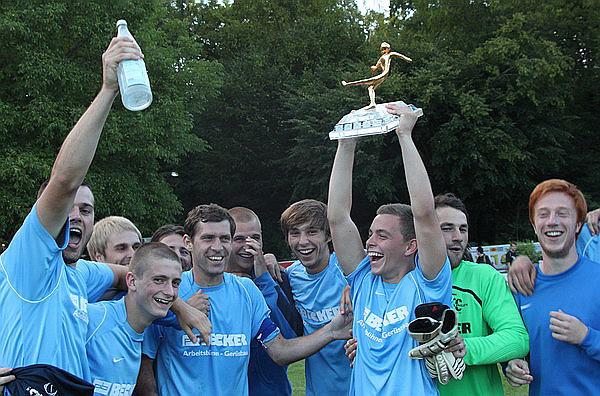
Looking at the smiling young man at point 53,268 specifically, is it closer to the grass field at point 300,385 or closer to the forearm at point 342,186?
the forearm at point 342,186

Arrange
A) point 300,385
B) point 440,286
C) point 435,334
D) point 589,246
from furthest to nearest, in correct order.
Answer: point 300,385 → point 589,246 → point 440,286 → point 435,334

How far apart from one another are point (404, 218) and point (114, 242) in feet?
7.33

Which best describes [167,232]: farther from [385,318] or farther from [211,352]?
[385,318]

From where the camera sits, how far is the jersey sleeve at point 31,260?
3.38 metres

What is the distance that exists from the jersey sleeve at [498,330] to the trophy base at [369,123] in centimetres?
106

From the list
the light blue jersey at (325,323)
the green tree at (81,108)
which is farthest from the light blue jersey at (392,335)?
the green tree at (81,108)

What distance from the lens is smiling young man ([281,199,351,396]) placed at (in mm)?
5082

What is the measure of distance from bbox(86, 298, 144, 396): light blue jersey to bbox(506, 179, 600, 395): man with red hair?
213cm

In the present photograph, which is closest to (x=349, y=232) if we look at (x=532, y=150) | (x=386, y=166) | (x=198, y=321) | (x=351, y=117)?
(x=351, y=117)

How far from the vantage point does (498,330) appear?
13.4ft

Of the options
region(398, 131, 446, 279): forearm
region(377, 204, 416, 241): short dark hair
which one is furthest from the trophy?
region(377, 204, 416, 241): short dark hair

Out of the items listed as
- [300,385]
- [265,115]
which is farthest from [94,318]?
[265,115]

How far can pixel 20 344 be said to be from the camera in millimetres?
3455

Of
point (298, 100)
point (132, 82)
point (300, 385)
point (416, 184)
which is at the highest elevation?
point (298, 100)
